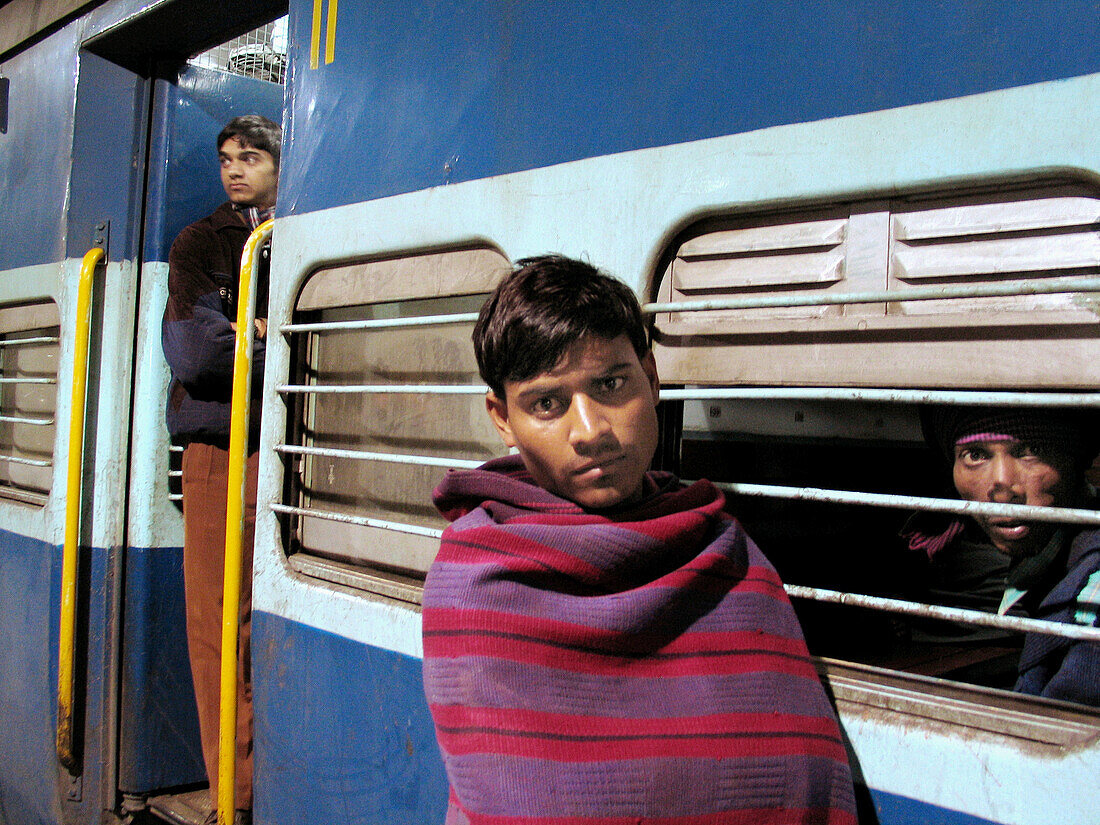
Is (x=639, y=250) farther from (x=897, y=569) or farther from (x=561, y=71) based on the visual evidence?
(x=897, y=569)

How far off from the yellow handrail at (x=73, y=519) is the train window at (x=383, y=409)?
119 centimetres

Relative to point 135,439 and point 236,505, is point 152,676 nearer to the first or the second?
point 135,439

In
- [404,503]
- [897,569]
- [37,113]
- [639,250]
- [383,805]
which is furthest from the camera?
[37,113]

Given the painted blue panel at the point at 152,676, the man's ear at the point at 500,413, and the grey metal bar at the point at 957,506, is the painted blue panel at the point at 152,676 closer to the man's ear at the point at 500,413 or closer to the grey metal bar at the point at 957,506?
the man's ear at the point at 500,413

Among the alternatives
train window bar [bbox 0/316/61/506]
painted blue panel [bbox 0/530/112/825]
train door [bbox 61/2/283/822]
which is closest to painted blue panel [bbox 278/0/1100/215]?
train door [bbox 61/2/283/822]

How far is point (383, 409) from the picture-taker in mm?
2018

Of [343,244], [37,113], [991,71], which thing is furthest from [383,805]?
[37,113]

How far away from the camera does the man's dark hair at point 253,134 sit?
9.18 feet

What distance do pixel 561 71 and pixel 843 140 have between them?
0.57 metres

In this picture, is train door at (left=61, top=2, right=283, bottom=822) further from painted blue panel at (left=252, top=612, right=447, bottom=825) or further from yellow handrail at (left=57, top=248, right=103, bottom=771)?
painted blue panel at (left=252, top=612, right=447, bottom=825)

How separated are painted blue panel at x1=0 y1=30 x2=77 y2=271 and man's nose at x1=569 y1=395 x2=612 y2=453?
9.09 feet

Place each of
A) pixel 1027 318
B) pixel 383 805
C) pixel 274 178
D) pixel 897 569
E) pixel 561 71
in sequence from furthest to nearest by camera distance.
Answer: pixel 274 178 → pixel 897 569 → pixel 383 805 → pixel 561 71 → pixel 1027 318

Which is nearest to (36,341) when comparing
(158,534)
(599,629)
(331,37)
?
(158,534)

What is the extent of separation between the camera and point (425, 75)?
5.99 feet
